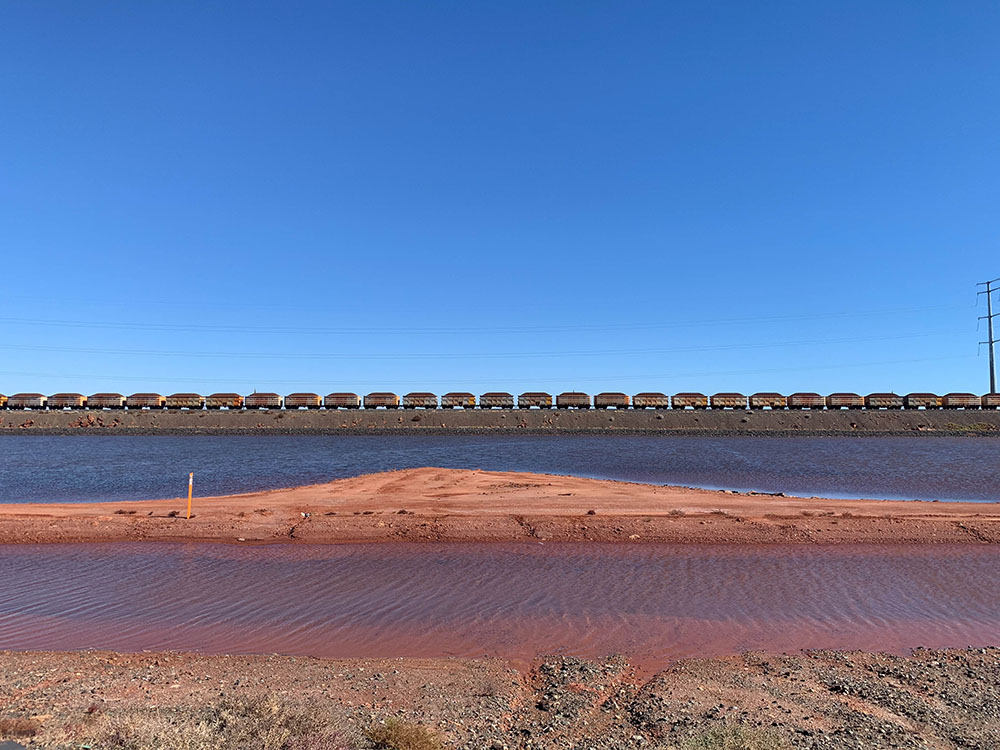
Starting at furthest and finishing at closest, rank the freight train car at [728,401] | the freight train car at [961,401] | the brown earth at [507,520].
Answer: the freight train car at [728,401]
the freight train car at [961,401]
the brown earth at [507,520]

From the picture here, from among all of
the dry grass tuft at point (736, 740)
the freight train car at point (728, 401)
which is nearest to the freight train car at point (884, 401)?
the freight train car at point (728, 401)

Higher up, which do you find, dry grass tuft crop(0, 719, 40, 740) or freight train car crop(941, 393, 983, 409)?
freight train car crop(941, 393, 983, 409)

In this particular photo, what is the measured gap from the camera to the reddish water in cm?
898

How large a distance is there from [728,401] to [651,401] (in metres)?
12.8

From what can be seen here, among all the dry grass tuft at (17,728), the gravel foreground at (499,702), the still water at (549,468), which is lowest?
the still water at (549,468)

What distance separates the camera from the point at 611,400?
101 metres

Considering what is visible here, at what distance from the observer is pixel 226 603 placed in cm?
1073

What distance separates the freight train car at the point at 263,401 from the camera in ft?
336

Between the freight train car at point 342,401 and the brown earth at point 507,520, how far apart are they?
8016cm

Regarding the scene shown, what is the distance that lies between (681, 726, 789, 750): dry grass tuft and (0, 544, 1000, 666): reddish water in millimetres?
2513

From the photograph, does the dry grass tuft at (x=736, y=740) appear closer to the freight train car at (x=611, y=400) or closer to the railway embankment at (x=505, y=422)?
the railway embankment at (x=505, y=422)

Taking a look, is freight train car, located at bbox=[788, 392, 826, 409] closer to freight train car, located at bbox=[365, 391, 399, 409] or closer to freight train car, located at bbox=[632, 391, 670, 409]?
freight train car, located at bbox=[632, 391, 670, 409]

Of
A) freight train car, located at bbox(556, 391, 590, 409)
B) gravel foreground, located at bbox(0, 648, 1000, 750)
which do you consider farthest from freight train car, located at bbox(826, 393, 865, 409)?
gravel foreground, located at bbox(0, 648, 1000, 750)

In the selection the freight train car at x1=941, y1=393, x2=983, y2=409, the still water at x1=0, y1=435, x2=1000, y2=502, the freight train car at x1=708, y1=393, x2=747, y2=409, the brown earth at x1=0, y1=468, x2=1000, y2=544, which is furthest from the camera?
the freight train car at x1=708, y1=393, x2=747, y2=409
